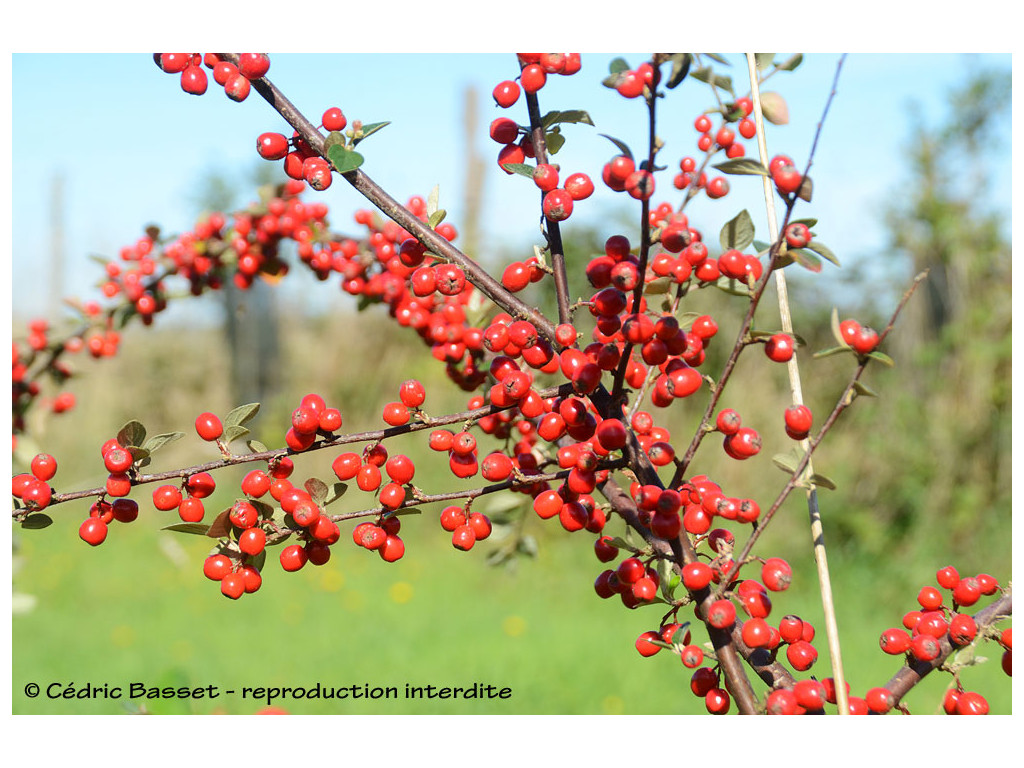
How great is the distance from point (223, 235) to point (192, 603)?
2943 millimetres

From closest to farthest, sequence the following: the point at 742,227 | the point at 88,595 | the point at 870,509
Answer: the point at 742,227 → the point at 870,509 → the point at 88,595

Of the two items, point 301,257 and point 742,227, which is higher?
point 742,227

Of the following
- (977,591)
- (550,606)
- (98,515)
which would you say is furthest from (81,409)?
(977,591)

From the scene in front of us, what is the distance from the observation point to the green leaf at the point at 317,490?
0.76 m

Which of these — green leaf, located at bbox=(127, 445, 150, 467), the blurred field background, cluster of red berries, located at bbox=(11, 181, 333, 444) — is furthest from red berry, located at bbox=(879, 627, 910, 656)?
the blurred field background

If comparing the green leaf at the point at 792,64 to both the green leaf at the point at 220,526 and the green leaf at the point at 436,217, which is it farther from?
the green leaf at the point at 220,526

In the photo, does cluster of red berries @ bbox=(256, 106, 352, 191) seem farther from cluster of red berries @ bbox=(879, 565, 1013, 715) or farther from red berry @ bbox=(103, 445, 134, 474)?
cluster of red berries @ bbox=(879, 565, 1013, 715)

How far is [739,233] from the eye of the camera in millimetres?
776

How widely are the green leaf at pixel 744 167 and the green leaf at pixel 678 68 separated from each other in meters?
0.08

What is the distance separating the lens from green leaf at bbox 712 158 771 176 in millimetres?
688

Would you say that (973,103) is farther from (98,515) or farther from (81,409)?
(81,409)

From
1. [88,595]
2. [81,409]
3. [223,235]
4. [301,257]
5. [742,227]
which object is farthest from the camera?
[81,409]

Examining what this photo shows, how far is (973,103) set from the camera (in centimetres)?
450

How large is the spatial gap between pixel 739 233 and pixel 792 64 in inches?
6.9
